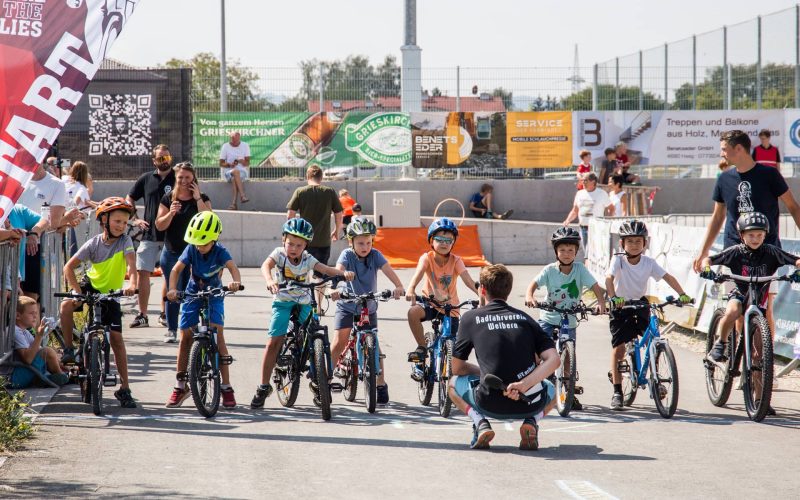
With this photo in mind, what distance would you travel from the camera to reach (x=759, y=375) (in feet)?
30.4

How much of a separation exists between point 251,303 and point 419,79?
Result: 459 inches

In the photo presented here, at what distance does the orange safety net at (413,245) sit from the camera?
24.8 meters

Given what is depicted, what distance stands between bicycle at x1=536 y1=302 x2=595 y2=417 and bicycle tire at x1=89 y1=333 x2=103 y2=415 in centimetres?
345

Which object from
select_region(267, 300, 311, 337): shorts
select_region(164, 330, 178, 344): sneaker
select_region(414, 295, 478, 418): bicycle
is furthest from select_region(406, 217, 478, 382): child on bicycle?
select_region(164, 330, 178, 344): sneaker

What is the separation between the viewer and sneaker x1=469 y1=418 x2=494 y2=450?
7.92 metres

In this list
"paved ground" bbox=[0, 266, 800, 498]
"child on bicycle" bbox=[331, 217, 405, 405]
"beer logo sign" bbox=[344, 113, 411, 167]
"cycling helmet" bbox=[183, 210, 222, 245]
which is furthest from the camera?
"beer logo sign" bbox=[344, 113, 411, 167]

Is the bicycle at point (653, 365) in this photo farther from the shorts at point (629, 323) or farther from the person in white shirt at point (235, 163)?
the person in white shirt at point (235, 163)

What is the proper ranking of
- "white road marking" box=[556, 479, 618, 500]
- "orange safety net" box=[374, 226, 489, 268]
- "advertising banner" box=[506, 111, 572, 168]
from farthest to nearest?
"advertising banner" box=[506, 111, 572, 168] < "orange safety net" box=[374, 226, 489, 268] < "white road marking" box=[556, 479, 618, 500]

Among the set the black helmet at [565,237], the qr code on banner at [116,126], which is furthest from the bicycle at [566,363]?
the qr code on banner at [116,126]

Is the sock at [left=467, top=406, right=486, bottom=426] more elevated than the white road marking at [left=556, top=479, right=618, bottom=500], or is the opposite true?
the sock at [left=467, top=406, right=486, bottom=426]

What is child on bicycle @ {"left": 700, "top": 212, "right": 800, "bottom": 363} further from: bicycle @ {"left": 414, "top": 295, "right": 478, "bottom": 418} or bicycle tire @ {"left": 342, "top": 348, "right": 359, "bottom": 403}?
bicycle tire @ {"left": 342, "top": 348, "right": 359, "bottom": 403}

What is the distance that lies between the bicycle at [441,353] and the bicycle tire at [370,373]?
52cm

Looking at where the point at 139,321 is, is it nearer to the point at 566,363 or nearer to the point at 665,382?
the point at 566,363

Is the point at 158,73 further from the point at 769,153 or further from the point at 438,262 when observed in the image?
the point at 438,262
